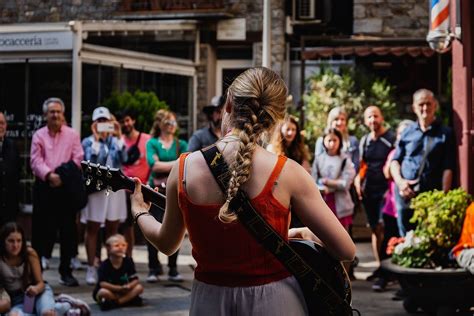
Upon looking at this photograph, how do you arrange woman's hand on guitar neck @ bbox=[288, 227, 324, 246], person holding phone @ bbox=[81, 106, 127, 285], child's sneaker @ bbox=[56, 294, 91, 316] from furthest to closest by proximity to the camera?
1. person holding phone @ bbox=[81, 106, 127, 285]
2. child's sneaker @ bbox=[56, 294, 91, 316]
3. woman's hand on guitar neck @ bbox=[288, 227, 324, 246]

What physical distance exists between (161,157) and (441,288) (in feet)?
13.9

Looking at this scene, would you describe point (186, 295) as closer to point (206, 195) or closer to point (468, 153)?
point (468, 153)

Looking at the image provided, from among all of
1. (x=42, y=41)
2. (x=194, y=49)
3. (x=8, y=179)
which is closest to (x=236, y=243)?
(x=8, y=179)

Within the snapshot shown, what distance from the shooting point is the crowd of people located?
407cm

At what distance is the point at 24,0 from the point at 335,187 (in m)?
11.8

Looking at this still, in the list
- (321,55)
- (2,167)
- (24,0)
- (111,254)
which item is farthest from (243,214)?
(24,0)

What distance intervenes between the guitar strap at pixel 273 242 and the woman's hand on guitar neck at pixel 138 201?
490mm

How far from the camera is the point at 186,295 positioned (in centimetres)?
1129

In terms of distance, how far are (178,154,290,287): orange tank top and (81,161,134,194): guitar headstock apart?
0.66 m

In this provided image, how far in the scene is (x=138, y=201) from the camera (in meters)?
4.54

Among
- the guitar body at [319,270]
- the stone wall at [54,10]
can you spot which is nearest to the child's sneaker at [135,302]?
the guitar body at [319,270]

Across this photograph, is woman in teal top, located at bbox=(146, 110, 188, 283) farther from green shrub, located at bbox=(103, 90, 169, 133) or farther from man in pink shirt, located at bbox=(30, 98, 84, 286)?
green shrub, located at bbox=(103, 90, 169, 133)

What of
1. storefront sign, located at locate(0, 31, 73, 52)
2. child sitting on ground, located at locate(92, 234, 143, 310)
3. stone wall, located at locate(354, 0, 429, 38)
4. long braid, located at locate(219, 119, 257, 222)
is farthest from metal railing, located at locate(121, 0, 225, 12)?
long braid, located at locate(219, 119, 257, 222)

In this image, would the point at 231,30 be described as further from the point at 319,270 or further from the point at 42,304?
the point at 319,270
